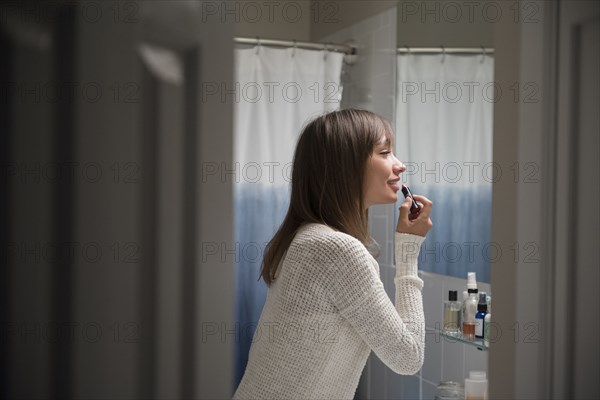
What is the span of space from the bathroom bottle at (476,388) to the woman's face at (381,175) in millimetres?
494

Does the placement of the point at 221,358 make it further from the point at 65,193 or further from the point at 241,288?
the point at 241,288

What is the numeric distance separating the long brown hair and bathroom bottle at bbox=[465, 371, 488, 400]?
49 cm

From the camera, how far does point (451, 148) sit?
1.76 m

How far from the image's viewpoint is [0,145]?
0.45 meters

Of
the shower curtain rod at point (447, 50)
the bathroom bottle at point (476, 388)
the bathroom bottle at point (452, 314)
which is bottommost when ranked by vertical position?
the bathroom bottle at point (476, 388)

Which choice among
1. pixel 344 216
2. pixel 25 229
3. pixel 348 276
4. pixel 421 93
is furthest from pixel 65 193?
pixel 421 93

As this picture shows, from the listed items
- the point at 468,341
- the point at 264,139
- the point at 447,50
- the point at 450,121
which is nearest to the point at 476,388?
the point at 468,341

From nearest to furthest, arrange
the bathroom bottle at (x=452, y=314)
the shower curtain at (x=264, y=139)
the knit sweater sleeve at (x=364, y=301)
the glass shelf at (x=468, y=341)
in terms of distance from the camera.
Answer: the knit sweater sleeve at (x=364, y=301), the glass shelf at (x=468, y=341), the bathroom bottle at (x=452, y=314), the shower curtain at (x=264, y=139)

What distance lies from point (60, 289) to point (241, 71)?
5.66ft

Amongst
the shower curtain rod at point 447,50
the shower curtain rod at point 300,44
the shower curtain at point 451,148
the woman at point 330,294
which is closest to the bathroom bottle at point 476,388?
the shower curtain at point 451,148

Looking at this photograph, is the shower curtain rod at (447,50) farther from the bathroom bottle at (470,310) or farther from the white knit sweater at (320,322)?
the white knit sweater at (320,322)

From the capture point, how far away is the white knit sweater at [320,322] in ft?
3.61

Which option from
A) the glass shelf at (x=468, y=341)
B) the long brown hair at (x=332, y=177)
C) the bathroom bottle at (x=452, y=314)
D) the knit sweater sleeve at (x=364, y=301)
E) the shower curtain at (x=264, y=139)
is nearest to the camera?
the knit sweater sleeve at (x=364, y=301)

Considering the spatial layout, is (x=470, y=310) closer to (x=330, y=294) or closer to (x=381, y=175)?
(x=381, y=175)
